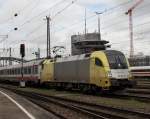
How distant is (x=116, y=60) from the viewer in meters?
29.6

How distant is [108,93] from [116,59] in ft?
11.9

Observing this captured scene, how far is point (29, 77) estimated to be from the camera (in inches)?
2168

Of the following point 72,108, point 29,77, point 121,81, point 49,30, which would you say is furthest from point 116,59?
point 49,30

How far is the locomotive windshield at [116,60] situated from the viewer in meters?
29.2

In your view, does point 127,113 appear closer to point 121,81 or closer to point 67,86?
point 121,81

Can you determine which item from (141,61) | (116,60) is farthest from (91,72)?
(141,61)

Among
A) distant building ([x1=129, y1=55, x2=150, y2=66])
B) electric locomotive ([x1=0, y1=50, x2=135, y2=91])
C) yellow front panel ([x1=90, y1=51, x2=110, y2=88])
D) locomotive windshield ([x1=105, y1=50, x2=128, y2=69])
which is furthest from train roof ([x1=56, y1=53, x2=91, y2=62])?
distant building ([x1=129, y1=55, x2=150, y2=66])

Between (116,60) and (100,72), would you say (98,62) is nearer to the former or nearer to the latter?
(100,72)

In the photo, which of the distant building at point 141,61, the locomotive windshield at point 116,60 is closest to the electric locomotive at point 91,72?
the locomotive windshield at point 116,60

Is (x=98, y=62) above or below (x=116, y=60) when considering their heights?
below

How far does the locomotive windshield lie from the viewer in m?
29.2

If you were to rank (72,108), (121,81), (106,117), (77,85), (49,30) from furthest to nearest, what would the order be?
(49,30)
(77,85)
(121,81)
(72,108)
(106,117)

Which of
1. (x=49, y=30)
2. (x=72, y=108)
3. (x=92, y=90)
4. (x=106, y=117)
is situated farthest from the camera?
(x=49, y=30)

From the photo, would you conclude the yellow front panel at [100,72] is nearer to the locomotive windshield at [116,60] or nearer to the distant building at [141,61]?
the locomotive windshield at [116,60]
